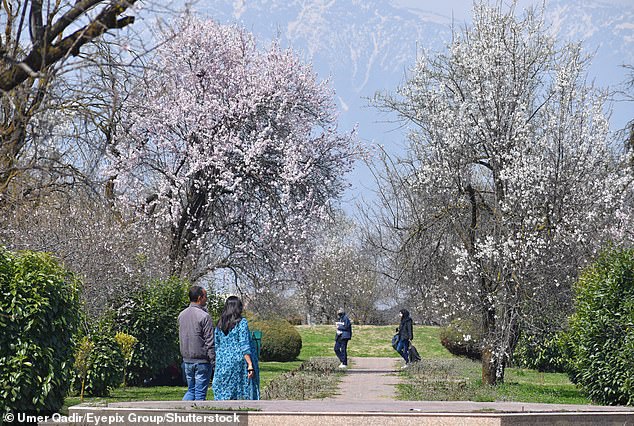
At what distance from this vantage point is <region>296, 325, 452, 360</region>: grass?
38562mm

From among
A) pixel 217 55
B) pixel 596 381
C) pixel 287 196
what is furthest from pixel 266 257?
pixel 596 381

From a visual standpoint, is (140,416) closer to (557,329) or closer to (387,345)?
(557,329)

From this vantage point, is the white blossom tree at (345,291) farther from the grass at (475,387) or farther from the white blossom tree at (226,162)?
the grass at (475,387)

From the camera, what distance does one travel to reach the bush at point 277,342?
32656 mm

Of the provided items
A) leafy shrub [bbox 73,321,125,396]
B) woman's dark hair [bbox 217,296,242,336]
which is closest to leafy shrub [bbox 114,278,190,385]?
leafy shrub [bbox 73,321,125,396]

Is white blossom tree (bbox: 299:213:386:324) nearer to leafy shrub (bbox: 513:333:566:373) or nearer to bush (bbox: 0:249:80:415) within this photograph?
leafy shrub (bbox: 513:333:566:373)

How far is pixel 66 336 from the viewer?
12047 millimetres

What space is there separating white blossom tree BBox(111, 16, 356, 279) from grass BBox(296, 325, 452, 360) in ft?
34.8

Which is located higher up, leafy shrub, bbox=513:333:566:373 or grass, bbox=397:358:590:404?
leafy shrub, bbox=513:333:566:373

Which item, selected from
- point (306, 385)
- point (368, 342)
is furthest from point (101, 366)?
point (368, 342)

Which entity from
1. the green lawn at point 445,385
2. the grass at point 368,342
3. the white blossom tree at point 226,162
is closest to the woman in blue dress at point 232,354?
the green lawn at point 445,385

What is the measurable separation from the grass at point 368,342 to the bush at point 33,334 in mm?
24216

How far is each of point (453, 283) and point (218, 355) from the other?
9464mm

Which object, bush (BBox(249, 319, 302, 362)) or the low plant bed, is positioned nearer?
the low plant bed
